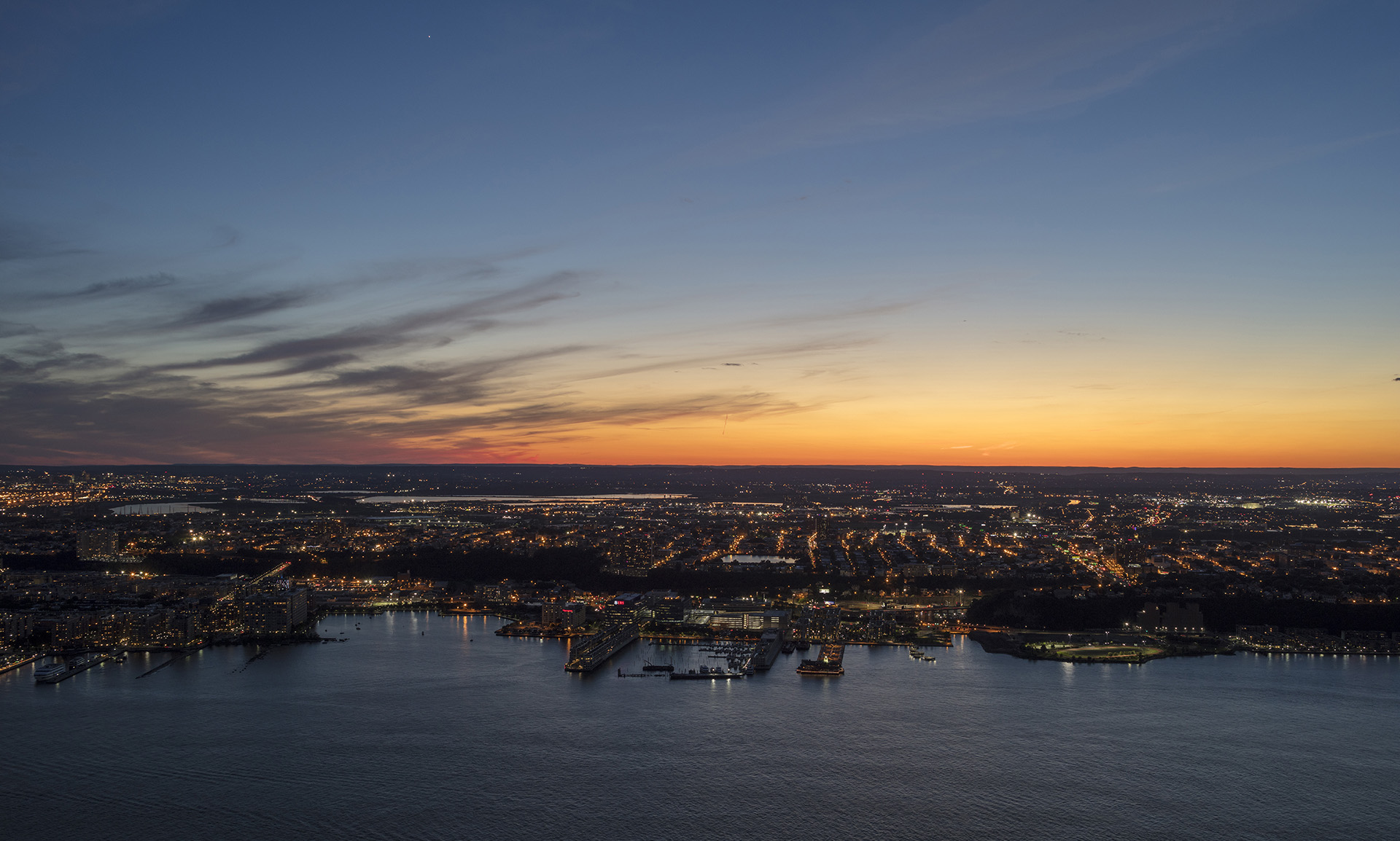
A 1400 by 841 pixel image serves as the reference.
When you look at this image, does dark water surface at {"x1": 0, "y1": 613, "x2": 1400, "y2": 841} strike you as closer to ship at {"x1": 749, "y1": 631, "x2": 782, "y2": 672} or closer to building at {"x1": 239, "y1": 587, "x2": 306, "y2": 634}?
ship at {"x1": 749, "y1": 631, "x2": 782, "y2": 672}

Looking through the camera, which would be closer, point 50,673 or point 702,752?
point 702,752

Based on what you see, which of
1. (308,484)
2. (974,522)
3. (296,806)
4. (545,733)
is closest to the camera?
(296,806)

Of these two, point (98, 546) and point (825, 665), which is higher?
point (98, 546)

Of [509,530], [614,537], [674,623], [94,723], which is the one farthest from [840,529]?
[94,723]

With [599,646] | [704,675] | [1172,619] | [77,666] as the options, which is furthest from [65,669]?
[1172,619]

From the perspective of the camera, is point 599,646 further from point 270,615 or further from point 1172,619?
point 1172,619

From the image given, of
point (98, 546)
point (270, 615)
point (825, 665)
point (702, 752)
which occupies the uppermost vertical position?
point (98, 546)

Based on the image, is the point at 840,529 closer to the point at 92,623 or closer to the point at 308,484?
the point at 92,623
